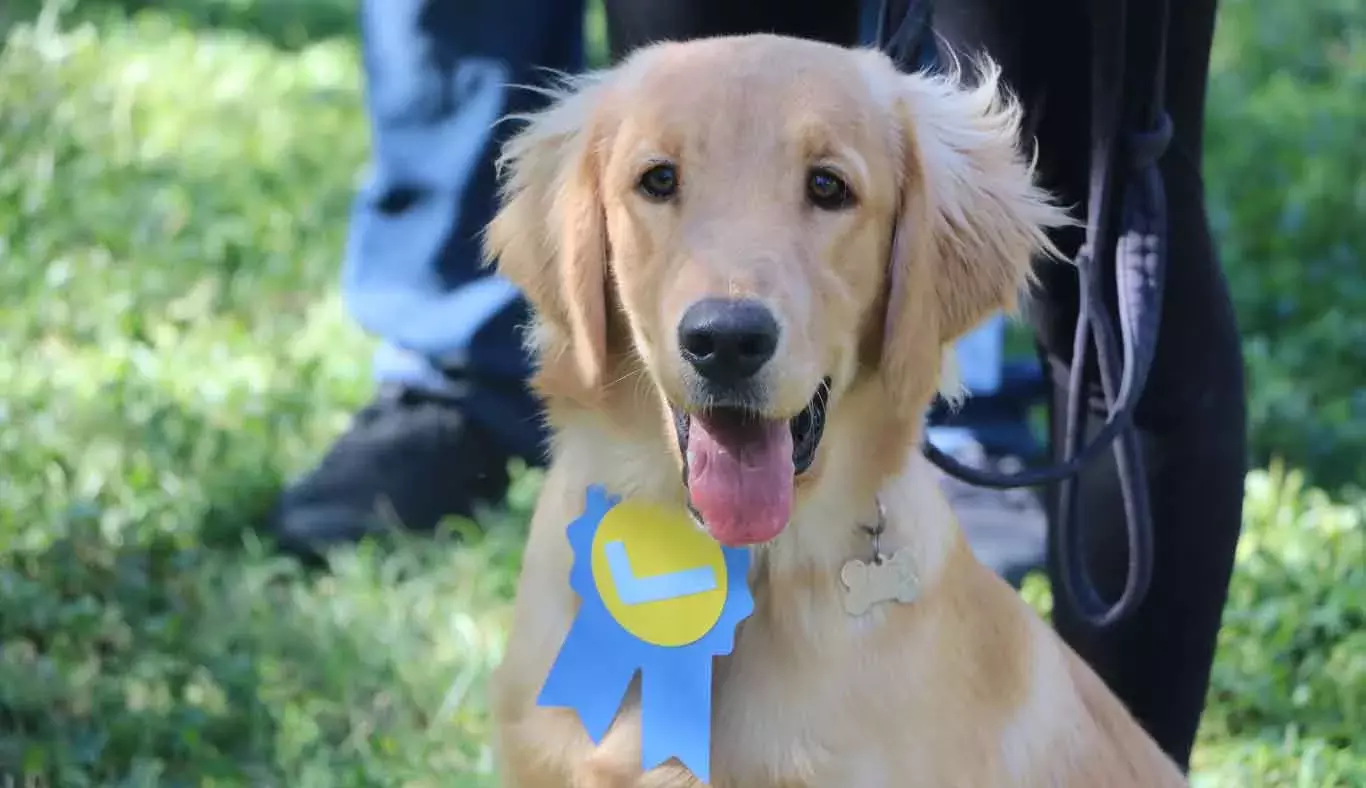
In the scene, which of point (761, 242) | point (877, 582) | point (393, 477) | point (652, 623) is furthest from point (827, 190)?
point (393, 477)

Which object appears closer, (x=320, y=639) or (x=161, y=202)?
(x=320, y=639)

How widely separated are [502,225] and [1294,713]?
78.6 inches

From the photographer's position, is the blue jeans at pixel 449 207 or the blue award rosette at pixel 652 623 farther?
the blue jeans at pixel 449 207

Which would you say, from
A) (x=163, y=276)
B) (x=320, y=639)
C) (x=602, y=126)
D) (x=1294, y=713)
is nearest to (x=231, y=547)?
(x=320, y=639)

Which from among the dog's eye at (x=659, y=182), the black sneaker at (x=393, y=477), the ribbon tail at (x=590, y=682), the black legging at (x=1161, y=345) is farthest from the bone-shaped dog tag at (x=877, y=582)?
the black sneaker at (x=393, y=477)

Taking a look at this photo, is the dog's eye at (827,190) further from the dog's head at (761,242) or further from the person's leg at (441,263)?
the person's leg at (441,263)

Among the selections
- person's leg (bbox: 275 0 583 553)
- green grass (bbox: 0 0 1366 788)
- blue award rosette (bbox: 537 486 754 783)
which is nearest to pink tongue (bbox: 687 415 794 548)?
blue award rosette (bbox: 537 486 754 783)

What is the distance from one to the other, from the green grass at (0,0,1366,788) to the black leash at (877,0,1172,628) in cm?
73

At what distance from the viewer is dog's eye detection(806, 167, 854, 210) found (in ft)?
8.17

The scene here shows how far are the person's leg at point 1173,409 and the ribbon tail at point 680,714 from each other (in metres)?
0.98

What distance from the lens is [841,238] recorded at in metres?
2.50

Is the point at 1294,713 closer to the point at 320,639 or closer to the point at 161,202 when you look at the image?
the point at 320,639

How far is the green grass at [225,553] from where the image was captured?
336 cm

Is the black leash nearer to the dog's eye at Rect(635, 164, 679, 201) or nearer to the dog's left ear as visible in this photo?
the dog's left ear
